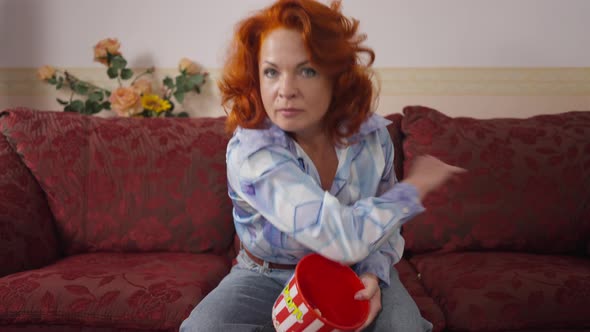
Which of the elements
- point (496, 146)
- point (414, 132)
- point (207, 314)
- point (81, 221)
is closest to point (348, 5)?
point (414, 132)

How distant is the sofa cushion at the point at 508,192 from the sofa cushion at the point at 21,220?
119 centimetres

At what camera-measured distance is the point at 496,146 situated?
1.85m

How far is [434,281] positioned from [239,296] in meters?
0.66

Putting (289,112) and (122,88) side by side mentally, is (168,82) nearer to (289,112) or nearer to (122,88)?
(122,88)

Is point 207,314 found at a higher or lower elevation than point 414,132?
lower

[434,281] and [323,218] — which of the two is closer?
[323,218]

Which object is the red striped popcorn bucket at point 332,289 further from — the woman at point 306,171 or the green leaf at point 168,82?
the green leaf at point 168,82

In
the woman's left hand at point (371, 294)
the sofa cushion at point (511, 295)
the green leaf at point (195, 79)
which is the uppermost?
the green leaf at point (195, 79)

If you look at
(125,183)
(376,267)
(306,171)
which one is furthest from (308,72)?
(125,183)

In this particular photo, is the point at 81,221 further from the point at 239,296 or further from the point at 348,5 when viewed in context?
the point at 348,5

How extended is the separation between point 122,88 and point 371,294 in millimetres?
1471

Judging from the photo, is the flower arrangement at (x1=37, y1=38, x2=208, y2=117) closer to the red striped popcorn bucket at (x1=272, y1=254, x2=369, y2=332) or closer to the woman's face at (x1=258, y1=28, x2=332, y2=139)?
the woman's face at (x1=258, y1=28, x2=332, y2=139)

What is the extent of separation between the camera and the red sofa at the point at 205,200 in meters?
1.59

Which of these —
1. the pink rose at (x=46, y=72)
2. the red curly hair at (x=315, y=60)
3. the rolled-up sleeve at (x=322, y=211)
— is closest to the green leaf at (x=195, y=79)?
the pink rose at (x=46, y=72)
